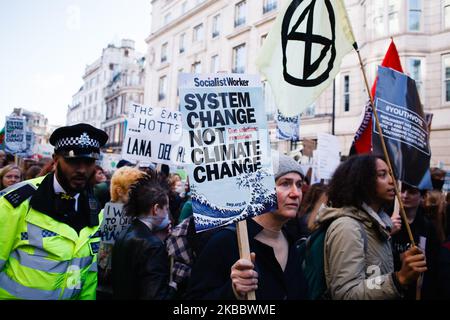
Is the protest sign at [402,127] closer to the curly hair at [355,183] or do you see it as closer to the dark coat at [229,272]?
the curly hair at [355,183]

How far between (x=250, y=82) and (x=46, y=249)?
1689 millimetres

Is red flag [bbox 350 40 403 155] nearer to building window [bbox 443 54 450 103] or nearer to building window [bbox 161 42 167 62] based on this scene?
building window [bbox 443 54 450 103]

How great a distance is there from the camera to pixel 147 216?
315cm

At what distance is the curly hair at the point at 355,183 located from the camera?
2764 millimetres

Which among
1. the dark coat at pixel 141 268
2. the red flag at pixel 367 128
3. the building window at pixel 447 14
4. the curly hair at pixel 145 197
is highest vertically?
the building window at pixel 447 14

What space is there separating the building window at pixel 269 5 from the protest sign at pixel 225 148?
25.8 meters

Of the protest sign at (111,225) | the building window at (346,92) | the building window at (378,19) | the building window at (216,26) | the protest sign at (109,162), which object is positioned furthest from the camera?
the building window at (216,26)

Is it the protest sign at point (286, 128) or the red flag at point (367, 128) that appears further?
the protest sign at point (286, 128)

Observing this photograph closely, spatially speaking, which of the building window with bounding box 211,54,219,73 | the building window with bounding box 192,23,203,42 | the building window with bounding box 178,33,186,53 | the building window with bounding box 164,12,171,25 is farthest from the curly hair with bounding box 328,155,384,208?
the building window with bounding box 164,12,171,25

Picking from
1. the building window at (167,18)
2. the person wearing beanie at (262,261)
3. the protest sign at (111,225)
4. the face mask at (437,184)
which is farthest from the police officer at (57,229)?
the building window at (167,18)

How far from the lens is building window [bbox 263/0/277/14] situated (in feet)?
85.3

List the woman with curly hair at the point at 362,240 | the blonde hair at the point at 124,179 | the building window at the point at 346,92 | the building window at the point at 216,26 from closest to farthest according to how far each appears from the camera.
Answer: the woman with curly hair at the point at 362,240 < the blonde hair at the point at 124,179 < the building window at the point at 346,92 < the building window at the point at 216,26

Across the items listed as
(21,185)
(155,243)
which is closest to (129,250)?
(155,243)

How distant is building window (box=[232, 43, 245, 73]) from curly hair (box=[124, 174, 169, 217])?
2539 cm
